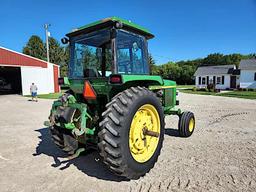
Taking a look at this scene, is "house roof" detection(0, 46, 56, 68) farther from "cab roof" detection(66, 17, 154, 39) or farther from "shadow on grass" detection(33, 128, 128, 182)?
"cab roof" detection(66, 17, 154, 39)

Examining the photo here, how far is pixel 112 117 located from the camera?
2.76 m

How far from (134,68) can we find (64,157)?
229 centimetres

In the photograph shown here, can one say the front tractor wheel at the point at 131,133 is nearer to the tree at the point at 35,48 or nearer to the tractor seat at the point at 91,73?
the tractor seat at the point at 91,73

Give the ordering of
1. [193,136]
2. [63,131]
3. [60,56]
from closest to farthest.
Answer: [63,131] → [193,136] → [60,56]

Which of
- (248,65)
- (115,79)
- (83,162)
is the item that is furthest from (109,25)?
(248,65)

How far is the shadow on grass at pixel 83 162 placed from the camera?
10.7 feet

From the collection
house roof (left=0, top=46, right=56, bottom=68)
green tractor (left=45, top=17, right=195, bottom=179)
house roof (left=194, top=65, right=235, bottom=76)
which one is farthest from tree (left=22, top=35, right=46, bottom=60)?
green tractor (left=45, top=17, right=195, bottom=179)

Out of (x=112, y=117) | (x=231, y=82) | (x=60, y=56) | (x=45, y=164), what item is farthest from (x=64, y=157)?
(x=60, y=56)

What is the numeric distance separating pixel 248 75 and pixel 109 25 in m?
29.8

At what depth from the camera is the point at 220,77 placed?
106ft

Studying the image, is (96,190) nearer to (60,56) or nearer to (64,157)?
(64,157)

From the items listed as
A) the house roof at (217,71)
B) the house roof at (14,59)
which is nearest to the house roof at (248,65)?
the house roof at (217,71)

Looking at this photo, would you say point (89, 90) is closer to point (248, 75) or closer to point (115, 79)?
point (115, 79)

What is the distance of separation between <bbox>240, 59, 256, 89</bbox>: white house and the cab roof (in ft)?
93.5
